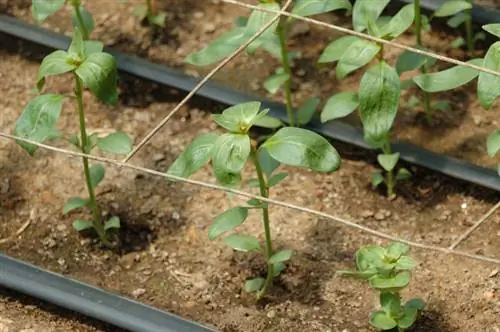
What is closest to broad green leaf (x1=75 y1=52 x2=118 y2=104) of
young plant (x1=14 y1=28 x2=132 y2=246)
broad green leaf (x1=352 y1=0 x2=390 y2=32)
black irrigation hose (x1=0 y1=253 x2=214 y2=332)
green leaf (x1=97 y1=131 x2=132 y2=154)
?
young plant (x1=14 y1=28 x2=132 y2=246)

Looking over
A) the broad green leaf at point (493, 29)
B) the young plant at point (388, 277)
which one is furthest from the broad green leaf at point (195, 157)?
the broad green leaf at point (493, 29)

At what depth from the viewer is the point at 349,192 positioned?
251cm

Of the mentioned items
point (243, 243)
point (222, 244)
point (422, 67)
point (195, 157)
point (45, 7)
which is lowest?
point (222, 244)

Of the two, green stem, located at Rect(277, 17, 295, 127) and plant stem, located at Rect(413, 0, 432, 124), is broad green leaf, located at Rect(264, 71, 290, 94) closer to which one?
green stem, located at Rect(277, 17, 295, 127)

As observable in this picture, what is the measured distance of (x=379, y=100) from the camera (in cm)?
214

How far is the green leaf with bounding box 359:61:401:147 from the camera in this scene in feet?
7.01

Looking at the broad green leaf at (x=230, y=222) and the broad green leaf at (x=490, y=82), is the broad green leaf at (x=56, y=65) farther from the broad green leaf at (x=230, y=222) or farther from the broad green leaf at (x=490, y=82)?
the broad green leaf at (x=490, y=82)

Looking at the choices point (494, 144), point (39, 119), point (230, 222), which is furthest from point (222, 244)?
point (494, 144)

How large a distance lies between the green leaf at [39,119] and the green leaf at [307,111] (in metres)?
0.62

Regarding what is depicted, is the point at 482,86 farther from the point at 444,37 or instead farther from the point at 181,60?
the point at 181,60

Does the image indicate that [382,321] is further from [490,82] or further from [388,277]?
[490,82]

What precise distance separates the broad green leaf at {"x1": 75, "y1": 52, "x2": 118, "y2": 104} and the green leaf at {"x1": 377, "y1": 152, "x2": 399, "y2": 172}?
62 cm

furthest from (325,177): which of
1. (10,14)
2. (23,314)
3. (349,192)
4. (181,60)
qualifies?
(10,14)

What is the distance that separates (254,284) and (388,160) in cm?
40
